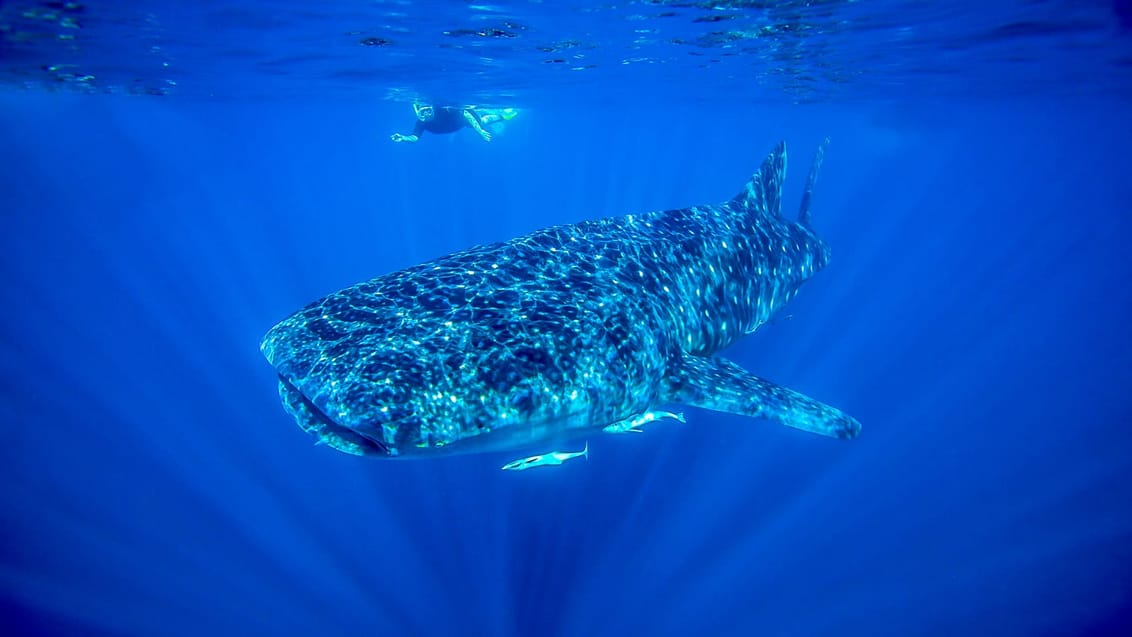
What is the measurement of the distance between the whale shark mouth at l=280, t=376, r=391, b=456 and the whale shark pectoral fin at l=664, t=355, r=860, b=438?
121 inches

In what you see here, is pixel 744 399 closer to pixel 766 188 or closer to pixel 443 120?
pixel 766 188

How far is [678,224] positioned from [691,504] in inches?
272

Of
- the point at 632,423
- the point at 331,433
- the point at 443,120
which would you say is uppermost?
the point at 331,433

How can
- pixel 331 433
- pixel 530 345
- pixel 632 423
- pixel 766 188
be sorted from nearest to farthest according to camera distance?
pixel 331 433 → pixel 530 345 → pixel 632 423 → pixel 766 188

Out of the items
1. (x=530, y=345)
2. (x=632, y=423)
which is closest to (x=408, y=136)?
(x=530, y=345)

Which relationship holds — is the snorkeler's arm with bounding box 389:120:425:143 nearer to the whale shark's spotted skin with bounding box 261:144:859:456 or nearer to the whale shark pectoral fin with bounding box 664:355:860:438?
the whale shark's spotted skin with bounding box 261:144:859:456

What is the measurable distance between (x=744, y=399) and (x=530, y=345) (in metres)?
2.50

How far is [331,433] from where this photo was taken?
13.3 ft

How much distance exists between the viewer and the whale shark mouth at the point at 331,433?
3.98 metres

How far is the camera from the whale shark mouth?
13.1ft

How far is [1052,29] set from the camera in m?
14.0

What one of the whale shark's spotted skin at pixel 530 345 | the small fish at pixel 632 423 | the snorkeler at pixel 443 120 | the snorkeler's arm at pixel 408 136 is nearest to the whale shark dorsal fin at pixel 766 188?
the whale shark's spotted skin at pixel 530 345

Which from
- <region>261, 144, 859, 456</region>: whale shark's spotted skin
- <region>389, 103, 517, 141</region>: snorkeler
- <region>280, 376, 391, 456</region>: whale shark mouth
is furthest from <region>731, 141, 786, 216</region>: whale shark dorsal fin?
<region>389, 103, 517, 141</region>: snorkeler

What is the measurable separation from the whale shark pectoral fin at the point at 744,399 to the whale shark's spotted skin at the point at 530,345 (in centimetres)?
2
